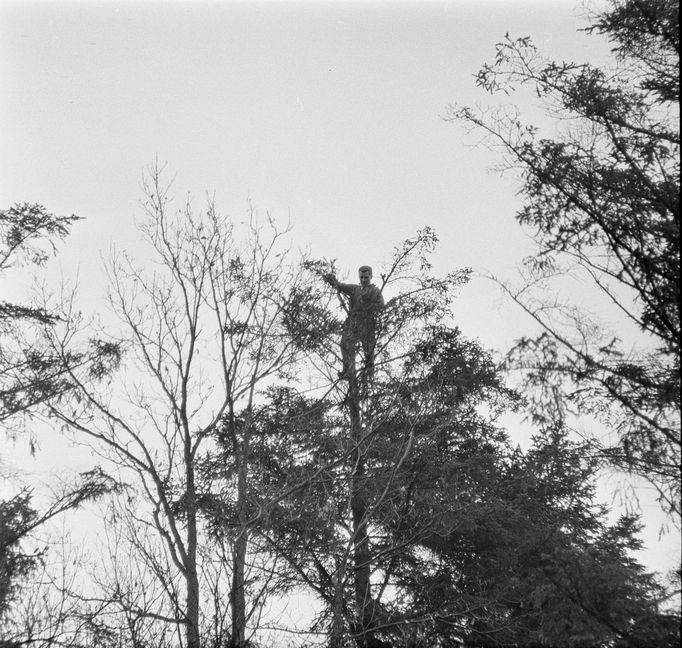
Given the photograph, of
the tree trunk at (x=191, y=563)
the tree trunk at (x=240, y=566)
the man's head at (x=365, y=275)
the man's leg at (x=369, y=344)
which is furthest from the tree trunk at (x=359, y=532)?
the tree trunk at (x=191, y=563)

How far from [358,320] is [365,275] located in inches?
46.0

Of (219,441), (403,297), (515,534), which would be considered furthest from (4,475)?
(515,534)

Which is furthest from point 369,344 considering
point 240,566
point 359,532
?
point 240,566

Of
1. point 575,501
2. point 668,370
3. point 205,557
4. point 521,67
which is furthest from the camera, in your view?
point 575,501

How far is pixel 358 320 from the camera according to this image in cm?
1586

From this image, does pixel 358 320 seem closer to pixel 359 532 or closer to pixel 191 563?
pixel 359 532

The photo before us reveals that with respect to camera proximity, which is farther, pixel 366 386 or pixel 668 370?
pixel 366 386

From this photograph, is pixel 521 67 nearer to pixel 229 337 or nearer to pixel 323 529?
pixel 229 337

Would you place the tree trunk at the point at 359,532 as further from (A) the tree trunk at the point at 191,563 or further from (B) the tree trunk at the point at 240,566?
(A) the tree trunk at the point at 191,563

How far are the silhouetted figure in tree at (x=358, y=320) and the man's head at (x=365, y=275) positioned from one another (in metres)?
0.27

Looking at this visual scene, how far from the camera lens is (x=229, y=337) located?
1326 centimetres

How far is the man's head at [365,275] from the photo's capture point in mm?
16438

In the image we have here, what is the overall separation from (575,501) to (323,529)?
23.8ft

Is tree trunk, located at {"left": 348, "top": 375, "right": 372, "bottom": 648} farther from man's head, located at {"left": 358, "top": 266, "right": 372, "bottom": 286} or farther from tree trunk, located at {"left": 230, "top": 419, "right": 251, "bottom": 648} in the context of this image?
man's head, located at {"left": 358, "top": 266, "right": 372, "bottom": 286}
